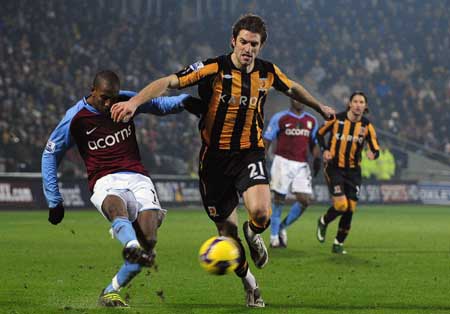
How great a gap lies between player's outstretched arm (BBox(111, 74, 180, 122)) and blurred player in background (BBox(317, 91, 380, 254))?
22.4 ft

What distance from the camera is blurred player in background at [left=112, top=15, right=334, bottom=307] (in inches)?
307

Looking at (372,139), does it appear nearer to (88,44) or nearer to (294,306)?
(294,306)

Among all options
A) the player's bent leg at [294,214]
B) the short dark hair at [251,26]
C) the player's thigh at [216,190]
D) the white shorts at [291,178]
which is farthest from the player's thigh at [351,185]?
the short dark hair at [251,26]

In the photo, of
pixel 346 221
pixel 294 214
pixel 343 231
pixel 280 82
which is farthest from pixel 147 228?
pixel 294 214

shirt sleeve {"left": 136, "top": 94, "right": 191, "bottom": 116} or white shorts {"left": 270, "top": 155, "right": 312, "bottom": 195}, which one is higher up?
shirt sleeve {"left": 136, "top": 94, "right": 191, "bottom": 116}

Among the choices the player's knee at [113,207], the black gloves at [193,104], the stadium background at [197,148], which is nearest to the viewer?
the player's knee at [113,207]

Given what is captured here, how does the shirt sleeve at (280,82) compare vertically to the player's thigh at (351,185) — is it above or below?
above

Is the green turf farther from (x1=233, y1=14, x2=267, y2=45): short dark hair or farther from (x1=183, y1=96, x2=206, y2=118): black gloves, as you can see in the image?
(x1=233, y1=14, x2=267, y2=45): short dark hair

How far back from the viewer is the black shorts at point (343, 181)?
1398 cm

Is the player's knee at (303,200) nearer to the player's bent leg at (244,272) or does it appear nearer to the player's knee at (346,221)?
the player's knee at (346,221)

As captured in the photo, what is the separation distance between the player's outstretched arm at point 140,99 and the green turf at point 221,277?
6.02ft

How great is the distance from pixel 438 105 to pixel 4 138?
827 inches

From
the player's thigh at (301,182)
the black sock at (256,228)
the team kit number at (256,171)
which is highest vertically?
the team kit number at (256,171)

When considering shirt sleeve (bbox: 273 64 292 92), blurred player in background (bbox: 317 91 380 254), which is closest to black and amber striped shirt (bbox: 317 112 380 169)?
blurred player in background (bbox: 317 91 380 254)
